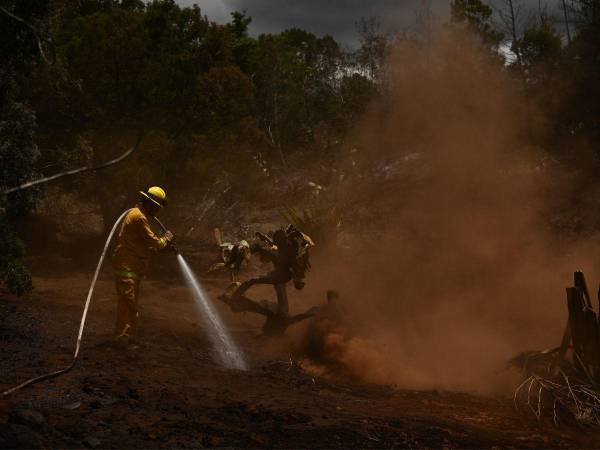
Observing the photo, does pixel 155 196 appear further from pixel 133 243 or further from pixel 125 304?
pixel 125 304

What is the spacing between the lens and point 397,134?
79.3ft

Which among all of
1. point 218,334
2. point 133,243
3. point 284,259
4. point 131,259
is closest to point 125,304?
point 131,259

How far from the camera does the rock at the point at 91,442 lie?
12.5ft

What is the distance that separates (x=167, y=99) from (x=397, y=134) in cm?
1164

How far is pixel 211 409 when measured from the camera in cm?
484

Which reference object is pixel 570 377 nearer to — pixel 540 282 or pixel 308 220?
pixel 540 282

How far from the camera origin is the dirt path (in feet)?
13.5

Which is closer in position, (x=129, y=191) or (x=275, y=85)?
(x=129, y=191)

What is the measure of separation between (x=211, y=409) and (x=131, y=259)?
2.95m

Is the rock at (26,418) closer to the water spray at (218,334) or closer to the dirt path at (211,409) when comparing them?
the dirt path at (211,409)

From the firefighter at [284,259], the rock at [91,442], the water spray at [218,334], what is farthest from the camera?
the firefighter at [284,259]

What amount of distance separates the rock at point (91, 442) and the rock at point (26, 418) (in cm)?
34

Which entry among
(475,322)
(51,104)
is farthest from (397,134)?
(475,322)

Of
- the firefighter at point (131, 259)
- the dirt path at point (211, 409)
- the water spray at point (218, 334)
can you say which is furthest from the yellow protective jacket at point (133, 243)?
the dirt path at point (211, 409)
